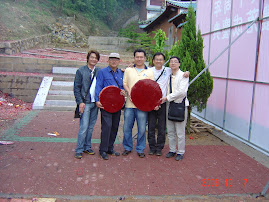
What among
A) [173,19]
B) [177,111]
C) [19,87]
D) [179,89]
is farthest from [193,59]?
[173,19]

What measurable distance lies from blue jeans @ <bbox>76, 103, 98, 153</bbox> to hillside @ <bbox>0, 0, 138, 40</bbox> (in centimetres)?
1341

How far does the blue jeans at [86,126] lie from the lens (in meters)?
4.16

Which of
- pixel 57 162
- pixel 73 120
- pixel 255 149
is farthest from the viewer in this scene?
pixel 73 120

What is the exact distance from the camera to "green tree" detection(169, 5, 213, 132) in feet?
18.1

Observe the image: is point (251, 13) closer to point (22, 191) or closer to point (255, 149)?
point (255, 149)

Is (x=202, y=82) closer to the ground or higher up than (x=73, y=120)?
higher up

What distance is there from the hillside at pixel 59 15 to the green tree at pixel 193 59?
1316 centimetres

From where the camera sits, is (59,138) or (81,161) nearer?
(81,161)

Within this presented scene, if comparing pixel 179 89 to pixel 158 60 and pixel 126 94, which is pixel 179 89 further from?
pixel 126 94

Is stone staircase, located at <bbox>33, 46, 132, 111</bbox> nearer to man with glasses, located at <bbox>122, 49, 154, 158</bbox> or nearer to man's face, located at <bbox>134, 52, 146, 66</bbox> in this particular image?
man with glasses, located at <bbox>122, 49, 154, 158</bbox>

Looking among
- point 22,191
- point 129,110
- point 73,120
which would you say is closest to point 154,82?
point 129,110

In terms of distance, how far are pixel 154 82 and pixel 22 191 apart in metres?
2.42

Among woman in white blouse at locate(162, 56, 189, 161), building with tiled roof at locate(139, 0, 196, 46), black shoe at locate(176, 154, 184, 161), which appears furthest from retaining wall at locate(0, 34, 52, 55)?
black shoe at locate(176, 154, 184, 161)

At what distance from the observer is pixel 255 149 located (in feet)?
16.0
